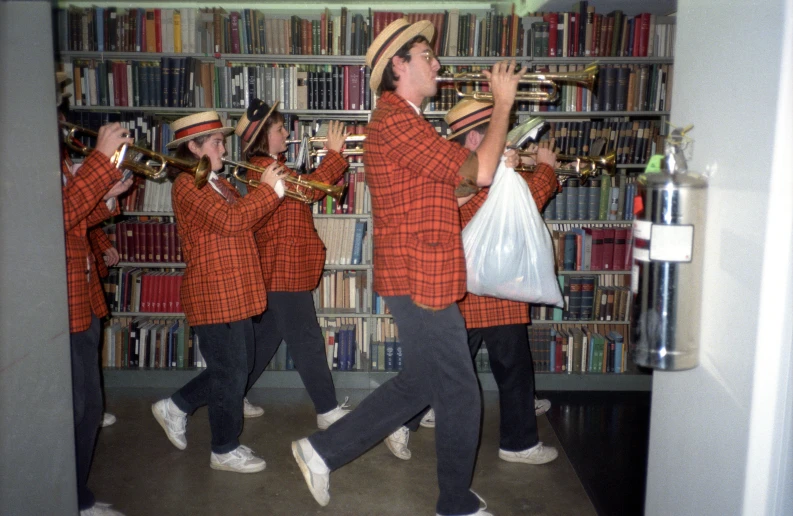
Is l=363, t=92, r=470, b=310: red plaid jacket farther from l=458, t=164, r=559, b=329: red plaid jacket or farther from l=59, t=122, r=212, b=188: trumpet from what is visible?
l=59, t=122, r=212, b=188: trumpet

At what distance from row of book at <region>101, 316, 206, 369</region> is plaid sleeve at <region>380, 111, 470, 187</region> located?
243cm

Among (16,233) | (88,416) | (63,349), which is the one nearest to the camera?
(16,233)

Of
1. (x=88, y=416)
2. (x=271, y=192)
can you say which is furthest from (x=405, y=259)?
(x=88, y=416)

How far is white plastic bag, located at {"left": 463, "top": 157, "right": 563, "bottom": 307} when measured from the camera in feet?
8.26

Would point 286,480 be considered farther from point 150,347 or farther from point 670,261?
point 670,261

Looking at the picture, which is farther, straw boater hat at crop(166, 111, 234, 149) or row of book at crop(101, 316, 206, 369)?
row of book at crop(101, 316, 206, 369)

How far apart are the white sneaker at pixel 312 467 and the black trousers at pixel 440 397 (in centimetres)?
13

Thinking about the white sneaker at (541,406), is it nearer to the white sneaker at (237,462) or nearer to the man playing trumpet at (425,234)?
the man playing trumpet at (425,234)

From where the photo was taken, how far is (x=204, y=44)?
3871mm

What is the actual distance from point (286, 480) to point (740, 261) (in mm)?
2097

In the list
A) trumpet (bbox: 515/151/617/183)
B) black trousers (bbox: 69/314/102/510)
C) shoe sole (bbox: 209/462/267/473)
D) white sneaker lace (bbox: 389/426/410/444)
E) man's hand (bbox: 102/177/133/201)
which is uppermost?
trumpet (bbox: 515/151/617/183)

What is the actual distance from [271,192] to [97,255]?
3.32 ft

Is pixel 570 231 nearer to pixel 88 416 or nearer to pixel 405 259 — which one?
pixel 405 259

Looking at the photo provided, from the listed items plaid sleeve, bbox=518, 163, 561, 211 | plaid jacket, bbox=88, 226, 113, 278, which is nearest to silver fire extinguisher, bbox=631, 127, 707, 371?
plaid sleeve, bbox=518, 163, 561, 211
